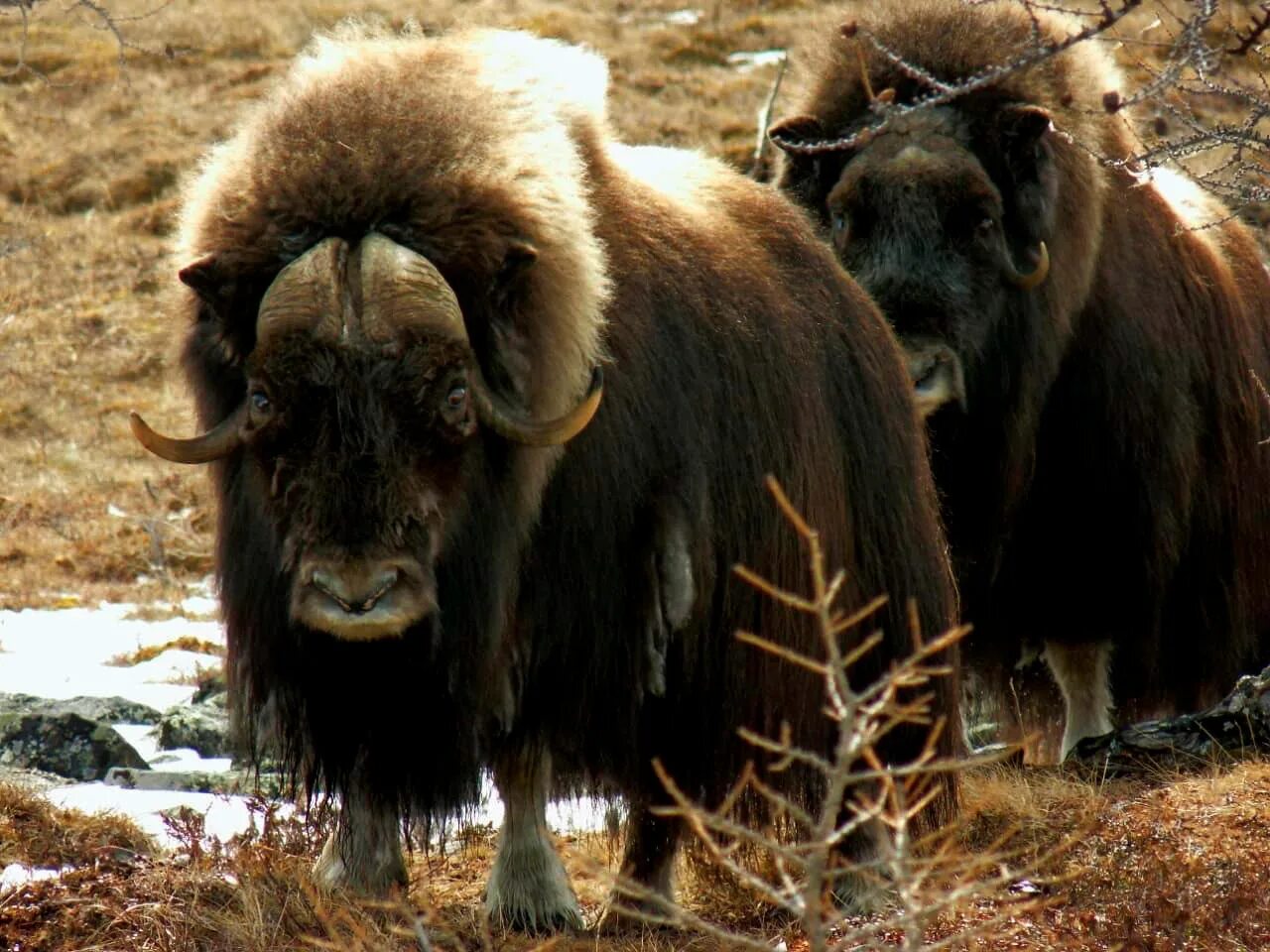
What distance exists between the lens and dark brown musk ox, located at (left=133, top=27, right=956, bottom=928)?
3016 mm

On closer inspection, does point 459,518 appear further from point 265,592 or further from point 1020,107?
point 1020,107

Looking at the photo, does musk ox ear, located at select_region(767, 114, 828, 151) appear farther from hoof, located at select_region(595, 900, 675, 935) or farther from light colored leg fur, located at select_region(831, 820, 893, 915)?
hoof, located at select_region(595, 900, 675, 935)

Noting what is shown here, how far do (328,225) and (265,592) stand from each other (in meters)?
0.62

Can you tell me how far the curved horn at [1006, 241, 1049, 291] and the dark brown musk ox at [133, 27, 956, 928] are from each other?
41.0 inches

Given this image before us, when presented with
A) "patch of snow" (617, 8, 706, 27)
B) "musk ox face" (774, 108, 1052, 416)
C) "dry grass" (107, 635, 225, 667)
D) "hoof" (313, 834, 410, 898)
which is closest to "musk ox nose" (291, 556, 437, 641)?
"hoof" (313, 834, 410, 898)

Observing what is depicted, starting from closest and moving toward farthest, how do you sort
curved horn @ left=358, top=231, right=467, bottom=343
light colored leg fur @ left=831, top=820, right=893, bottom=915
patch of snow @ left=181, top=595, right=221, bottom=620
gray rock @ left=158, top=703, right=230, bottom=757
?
curved horn @ left=358, top=231, right=467, bottom=343
light colored leg fur @ left=831, top=820, right=893, bottom=915
gray rock @ left=158, top=703, right=230, bottom=757
patch of snow @ left=181, top=595, right=221, bottom=620

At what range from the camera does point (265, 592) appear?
3229 millimetres

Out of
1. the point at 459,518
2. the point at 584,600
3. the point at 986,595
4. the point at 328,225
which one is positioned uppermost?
the point at 328,225

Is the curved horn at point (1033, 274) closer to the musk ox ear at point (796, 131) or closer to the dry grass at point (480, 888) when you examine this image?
the musk ox ear at point (796, 131)

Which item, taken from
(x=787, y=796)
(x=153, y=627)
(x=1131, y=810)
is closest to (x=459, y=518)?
(x=787, y=796)

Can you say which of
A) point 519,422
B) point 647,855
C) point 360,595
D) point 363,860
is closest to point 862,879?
point 647,855

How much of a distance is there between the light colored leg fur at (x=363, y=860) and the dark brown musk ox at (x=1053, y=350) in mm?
1854

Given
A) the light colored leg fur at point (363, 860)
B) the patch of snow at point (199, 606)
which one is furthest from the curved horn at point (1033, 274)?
the patch of snow at point (199, 606)

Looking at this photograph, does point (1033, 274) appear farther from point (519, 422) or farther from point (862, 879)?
point (519, 422)
